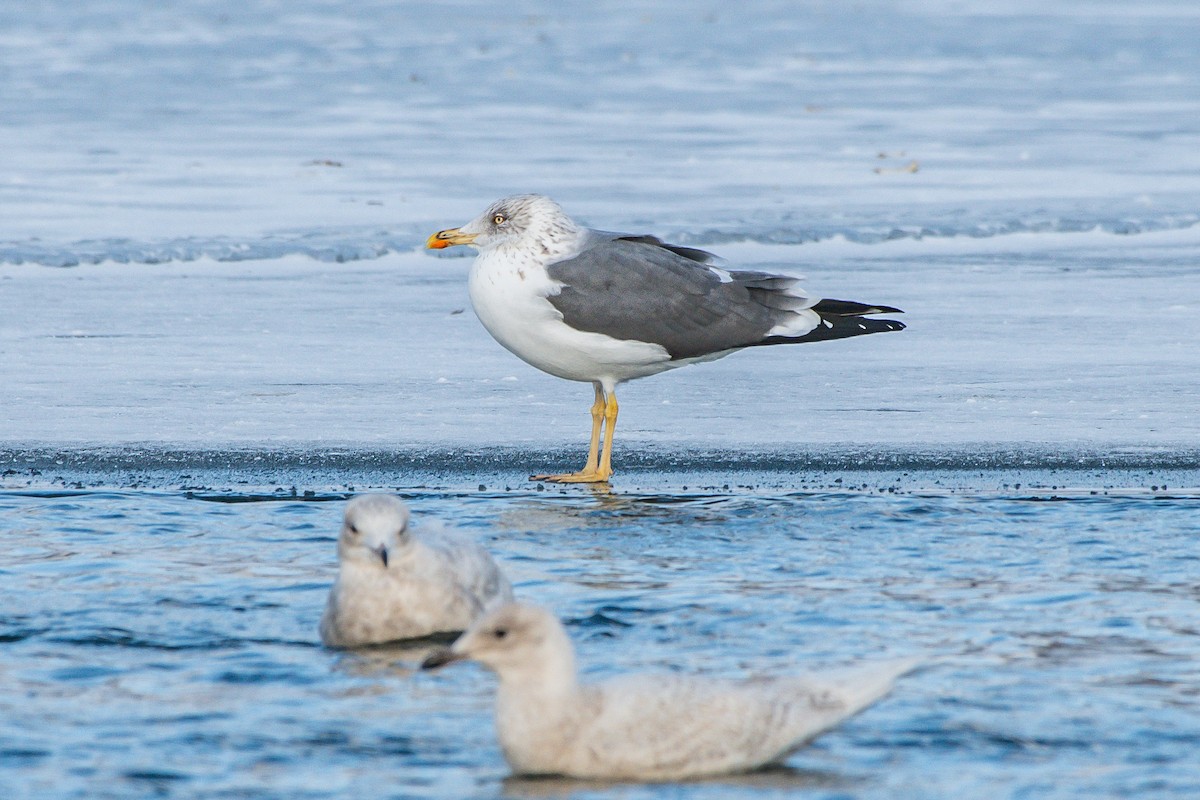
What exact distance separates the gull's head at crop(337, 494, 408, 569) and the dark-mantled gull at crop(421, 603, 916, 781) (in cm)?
103

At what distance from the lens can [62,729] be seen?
4.75 m

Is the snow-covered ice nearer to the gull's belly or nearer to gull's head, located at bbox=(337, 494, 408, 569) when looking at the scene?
the gull's belly

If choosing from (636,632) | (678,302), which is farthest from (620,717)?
(678,302)

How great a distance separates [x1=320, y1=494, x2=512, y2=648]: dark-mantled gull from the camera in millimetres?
5527

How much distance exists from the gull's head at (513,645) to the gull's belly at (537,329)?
11.2 feet

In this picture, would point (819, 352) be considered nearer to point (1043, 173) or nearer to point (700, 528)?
point (700, 528)

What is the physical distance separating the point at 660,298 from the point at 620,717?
380cm

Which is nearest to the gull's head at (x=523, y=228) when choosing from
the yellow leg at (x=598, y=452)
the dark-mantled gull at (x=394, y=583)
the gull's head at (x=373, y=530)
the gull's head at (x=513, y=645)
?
the yellow leg at (x=598, y=452)

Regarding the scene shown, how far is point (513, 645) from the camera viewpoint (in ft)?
14.7

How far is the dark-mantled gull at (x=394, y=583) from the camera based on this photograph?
18.1 feet

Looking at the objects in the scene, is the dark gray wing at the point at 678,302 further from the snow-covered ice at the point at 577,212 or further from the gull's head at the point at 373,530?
the gull's head at the point at 373,530

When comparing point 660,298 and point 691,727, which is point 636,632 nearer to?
point 691,727

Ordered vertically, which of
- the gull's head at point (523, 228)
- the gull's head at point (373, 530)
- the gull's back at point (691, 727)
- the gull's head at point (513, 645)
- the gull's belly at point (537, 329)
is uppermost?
the gull's head at point (523, 228)

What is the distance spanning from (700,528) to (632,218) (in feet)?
22.6
